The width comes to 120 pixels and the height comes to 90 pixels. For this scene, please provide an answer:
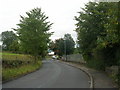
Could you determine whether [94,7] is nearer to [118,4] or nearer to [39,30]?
[118,4]

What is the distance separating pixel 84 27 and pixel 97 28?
164 centimetres

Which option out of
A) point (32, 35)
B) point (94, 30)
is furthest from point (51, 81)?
point (32, 35)

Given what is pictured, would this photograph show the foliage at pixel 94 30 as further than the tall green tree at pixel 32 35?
No

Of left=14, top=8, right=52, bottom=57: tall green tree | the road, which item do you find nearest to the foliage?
the road

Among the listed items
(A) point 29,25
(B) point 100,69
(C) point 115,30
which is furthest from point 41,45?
(C) point 115,30

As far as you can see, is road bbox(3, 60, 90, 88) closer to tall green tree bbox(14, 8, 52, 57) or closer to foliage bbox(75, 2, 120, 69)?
foliage bbox(75, 2, 120, 69)

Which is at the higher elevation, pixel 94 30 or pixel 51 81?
pixel 94 30

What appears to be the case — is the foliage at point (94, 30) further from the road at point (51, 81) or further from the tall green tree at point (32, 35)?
the tall green tree at point (32, 35)

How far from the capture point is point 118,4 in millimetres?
9805

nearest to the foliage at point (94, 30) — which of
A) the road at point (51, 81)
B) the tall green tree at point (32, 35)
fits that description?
the road at point (51, 81)

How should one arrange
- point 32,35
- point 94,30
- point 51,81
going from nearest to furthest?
point 51,81
point 94,30
point 32,35

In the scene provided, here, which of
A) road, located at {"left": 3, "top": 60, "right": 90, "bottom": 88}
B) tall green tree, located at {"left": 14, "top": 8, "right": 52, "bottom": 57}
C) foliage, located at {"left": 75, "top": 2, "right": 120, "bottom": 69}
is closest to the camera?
road, located at {"left": 3, "top": 60, "right": 90, "bottom": 88}

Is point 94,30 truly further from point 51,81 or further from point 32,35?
point 32,35

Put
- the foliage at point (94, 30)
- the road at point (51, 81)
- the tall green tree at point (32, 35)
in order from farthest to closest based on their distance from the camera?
the tall green tree at point (32, 35)
the foliage at point (94, 30)
the road at point (51, 81)
